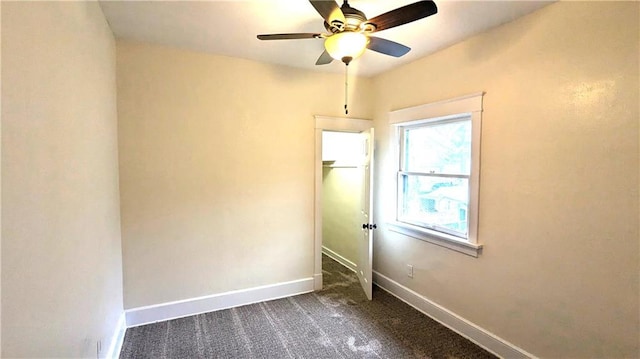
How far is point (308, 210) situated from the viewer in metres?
3.64

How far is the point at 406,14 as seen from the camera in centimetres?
171

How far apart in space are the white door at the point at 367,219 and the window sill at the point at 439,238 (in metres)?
0.31

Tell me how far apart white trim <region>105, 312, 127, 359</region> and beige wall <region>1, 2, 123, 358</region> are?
0.46ft

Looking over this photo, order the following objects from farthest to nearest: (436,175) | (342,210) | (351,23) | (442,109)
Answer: (342,210) → (436,175) → (442,109) → (351,23)

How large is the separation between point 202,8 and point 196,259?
2.26 meters

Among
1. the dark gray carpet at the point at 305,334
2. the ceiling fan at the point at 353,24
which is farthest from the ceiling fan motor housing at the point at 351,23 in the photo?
the dark gray carpet at the point at 305,334

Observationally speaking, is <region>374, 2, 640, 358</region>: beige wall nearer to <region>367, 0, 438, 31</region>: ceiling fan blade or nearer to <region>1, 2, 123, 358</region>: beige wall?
<region>367, 0, 438, 31</region>: ceiling fan blade

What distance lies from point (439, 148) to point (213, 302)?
110 inches

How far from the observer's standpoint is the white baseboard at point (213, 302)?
2910 mm

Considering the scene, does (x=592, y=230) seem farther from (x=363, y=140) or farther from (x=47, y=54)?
(x=47, y=54)

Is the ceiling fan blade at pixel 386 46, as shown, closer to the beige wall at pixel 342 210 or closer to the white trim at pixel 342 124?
the white trim at pixel 342 124

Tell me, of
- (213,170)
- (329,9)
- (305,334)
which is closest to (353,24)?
(329,9)

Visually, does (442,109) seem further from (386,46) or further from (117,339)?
(117,339)

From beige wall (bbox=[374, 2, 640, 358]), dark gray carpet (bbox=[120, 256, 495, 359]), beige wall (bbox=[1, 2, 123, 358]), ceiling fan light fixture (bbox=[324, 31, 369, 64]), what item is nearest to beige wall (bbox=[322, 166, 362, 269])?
dark gray carpet (bbox=[120, 256, 495, 359])
